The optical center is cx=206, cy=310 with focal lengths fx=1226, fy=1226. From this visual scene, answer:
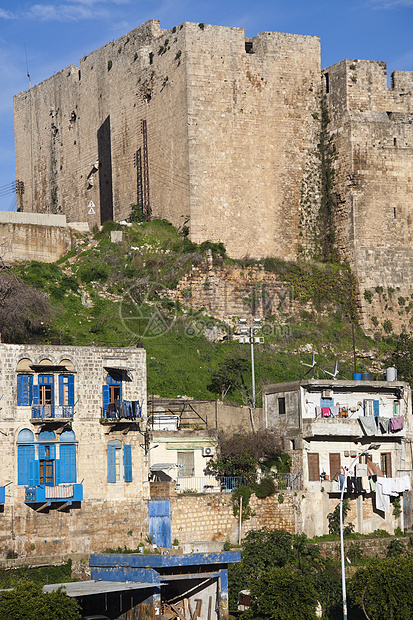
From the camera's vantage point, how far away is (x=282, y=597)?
3023cm

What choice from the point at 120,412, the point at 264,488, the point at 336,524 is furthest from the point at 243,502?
the point at 120,412

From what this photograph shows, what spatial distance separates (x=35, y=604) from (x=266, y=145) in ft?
93.5

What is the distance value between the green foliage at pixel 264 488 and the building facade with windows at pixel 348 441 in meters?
1.19

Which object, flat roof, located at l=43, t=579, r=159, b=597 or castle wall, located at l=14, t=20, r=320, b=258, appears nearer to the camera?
flat roof, located at l=43, t=579, r=159, b=597

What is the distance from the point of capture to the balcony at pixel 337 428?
37.0 metres

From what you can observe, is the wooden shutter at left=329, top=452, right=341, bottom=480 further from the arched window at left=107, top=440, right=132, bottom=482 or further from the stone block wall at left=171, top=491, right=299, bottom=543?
the arched window at left=107, top=440, right=132, bottom=482

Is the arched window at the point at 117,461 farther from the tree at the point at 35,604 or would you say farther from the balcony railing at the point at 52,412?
the tree at the point at 35,604

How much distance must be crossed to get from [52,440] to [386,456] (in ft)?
38.8

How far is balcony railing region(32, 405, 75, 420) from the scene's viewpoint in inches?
1246

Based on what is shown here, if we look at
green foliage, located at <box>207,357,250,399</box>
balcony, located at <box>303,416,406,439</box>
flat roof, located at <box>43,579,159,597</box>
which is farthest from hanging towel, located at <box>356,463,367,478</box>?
flat roof, located at <box>43,579,159,597</box>

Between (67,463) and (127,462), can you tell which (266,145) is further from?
(67,463)

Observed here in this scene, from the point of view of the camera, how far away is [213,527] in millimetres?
34281

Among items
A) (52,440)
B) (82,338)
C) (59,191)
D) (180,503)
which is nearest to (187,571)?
(180,503)

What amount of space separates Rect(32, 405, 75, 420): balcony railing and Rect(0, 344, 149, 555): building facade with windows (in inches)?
1.0
